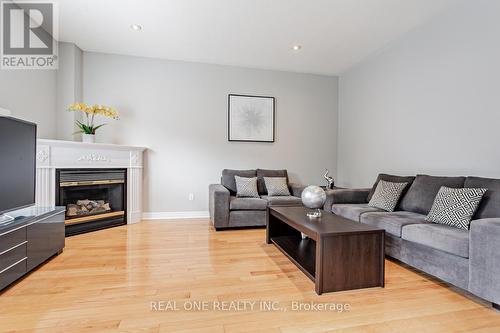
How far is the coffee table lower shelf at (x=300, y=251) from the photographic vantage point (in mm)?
2179

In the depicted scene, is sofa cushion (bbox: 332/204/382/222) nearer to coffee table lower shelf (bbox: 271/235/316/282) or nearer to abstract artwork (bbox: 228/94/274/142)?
coffee table lower shelf (bbox: 271/235/316/282)

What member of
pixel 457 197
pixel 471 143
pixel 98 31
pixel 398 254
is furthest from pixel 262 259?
pixel 98 31

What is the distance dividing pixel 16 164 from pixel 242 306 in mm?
2192

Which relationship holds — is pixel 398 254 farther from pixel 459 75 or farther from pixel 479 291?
pixel 459 75

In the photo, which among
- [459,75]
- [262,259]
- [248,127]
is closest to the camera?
[262,259]

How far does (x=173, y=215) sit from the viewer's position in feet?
15.0

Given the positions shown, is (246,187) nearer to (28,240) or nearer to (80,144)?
(80,144)

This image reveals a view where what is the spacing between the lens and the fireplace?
354cm

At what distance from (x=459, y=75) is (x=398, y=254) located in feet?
6.81

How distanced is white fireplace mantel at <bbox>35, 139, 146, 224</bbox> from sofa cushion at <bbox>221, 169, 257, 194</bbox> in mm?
1361

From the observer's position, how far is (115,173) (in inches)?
160

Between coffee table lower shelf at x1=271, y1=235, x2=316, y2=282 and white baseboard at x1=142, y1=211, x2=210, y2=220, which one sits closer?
coffee table lower shelf at x1=271, y1=235, x2=316, y2=282

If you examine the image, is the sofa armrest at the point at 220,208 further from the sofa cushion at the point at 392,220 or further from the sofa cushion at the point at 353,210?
the sofa cushion at the point at 392,220

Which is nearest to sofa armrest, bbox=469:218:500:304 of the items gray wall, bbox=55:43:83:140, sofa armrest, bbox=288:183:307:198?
sofa armrest, bbox=288:183:307:198
